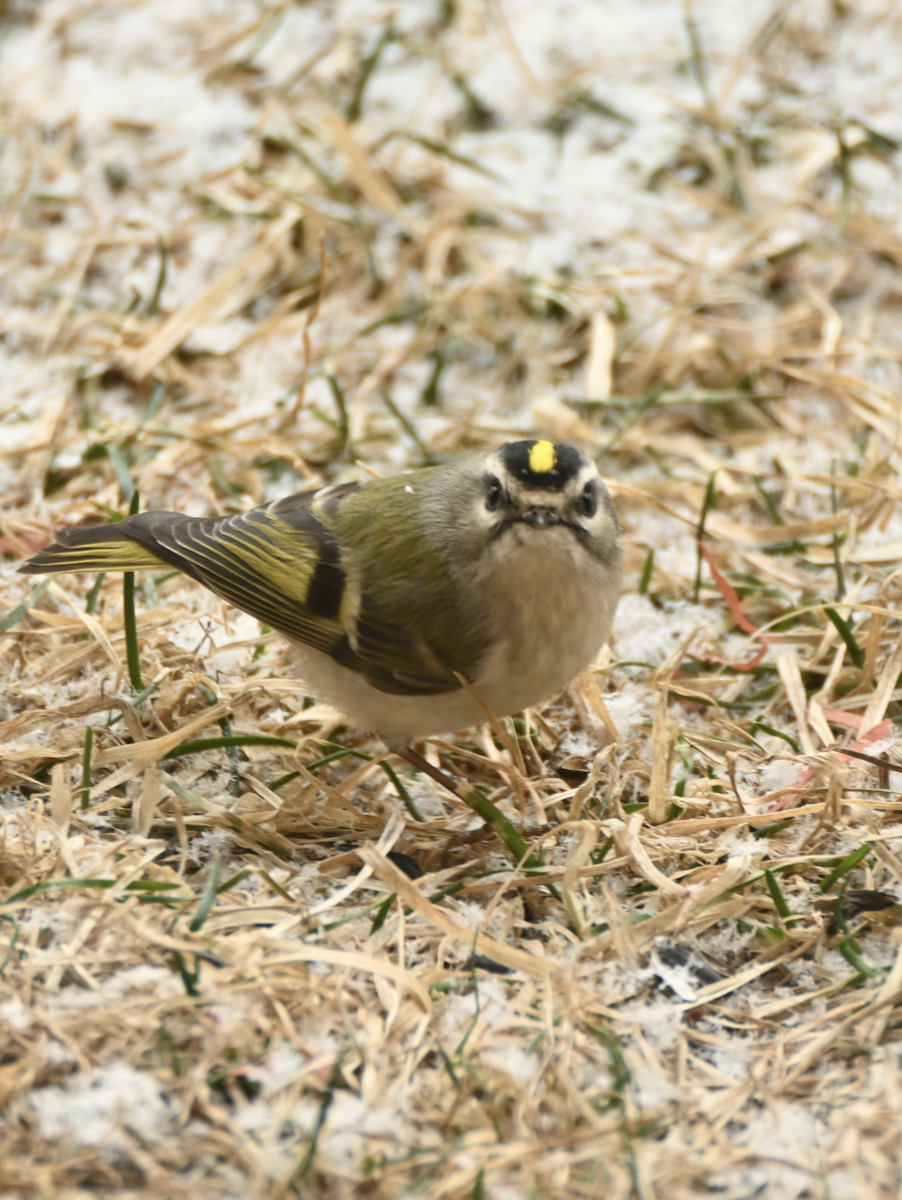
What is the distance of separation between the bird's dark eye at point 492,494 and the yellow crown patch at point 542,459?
10 centimetres

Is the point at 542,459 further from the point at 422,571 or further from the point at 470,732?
the point at 470,732

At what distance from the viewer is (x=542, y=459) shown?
8.45 feet

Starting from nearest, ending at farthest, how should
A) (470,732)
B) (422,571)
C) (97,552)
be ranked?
(422,571)
(97,552)
(470,732)

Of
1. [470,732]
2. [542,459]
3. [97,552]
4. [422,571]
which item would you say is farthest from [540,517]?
[97,552]

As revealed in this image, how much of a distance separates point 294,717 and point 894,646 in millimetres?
1503

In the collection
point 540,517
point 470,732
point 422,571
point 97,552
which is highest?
point 540,517

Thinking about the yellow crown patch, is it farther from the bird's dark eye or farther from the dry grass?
the dry grass

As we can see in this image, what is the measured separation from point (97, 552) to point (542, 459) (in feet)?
3.82

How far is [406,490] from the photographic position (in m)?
3.01

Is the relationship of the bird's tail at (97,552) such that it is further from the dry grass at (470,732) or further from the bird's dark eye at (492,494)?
the bird's dark eye at (492,494)

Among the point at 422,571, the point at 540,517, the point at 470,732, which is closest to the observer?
the point at 540,517

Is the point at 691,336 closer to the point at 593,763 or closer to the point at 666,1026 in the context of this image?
the point at 593,763

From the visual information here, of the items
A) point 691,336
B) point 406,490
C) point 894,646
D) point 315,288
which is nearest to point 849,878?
point 894,646

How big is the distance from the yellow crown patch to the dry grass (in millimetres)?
710
